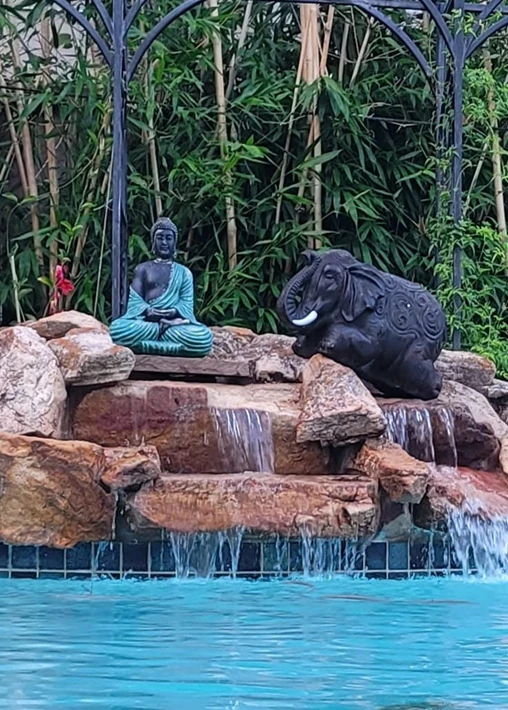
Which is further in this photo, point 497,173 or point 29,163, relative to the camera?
point 29,163

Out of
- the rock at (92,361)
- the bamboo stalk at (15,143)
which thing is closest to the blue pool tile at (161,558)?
the rock at (92,361)

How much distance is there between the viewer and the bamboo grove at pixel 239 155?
26.3ft

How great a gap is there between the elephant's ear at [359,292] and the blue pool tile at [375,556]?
1.19 metres

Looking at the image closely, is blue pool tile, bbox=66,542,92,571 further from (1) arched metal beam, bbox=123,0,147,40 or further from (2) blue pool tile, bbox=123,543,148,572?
(1) arched metal beam, bbox=123,0,147,40

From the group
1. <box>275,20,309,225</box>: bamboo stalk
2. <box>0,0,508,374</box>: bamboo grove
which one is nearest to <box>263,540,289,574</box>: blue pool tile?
<box>0,0,508,374</box>: bamboo grove

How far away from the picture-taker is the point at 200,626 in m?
3.66

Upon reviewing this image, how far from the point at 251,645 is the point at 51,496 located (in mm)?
1342

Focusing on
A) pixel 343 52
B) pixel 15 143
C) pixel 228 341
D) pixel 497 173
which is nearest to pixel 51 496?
pixel 228 341

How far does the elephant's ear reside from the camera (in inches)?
224

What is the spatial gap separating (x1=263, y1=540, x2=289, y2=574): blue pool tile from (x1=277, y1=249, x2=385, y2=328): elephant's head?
1265 mm

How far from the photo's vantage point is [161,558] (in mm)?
4703

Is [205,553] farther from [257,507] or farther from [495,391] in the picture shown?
[495,391]

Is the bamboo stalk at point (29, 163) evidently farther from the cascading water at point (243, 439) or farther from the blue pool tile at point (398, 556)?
the blue pool tile at point (398, 556)

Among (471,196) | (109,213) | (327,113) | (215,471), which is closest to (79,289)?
(109,213)
